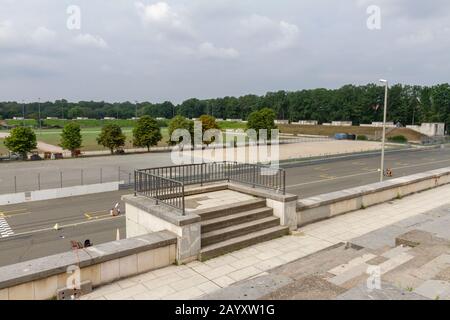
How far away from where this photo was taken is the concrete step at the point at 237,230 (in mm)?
6902

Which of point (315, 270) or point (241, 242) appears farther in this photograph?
point (241, 242)

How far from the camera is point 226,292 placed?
4.67m

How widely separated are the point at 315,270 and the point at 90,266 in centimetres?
363

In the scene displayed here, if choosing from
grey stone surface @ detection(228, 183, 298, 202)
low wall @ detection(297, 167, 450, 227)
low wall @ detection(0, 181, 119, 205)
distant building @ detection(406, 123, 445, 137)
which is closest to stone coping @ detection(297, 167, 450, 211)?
low wall @ detection(297, 167, 450, 227)

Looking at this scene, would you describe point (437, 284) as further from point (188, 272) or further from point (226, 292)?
point (188, 272)

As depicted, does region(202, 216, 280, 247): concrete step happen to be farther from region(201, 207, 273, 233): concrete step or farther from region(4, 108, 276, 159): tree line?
region(4, 108, 276, 159): tree line

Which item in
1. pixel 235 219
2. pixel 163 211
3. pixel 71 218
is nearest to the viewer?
pixel 163 211

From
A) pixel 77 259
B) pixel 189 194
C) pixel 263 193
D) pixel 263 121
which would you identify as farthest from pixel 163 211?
pixel 263 121

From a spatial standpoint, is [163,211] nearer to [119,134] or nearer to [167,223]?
[167,223]

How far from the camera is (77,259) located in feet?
17.4

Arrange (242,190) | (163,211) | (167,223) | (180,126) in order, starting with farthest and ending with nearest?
(180,126), (242,190), (163,211), (167,223)

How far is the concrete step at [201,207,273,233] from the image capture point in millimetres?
7147

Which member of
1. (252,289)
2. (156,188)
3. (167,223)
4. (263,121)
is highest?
(263,121)

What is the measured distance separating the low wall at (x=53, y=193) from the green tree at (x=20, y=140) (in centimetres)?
3002
